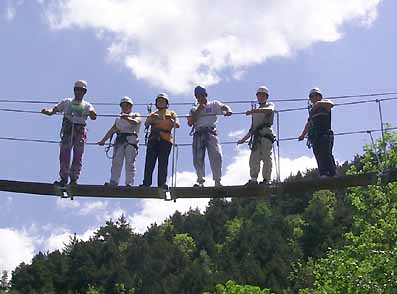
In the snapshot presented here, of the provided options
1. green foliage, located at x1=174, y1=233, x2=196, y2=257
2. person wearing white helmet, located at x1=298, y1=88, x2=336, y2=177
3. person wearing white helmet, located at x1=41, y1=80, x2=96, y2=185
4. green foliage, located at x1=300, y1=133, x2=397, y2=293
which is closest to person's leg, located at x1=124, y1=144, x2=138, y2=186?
person wearing white helmet, located at x1=41, y1=80, x2=96, y2=185

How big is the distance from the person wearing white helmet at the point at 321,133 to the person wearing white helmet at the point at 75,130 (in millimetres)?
3763

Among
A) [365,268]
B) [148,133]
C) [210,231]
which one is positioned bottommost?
[365,268]

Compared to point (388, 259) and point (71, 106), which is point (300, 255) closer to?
point (388, 259)

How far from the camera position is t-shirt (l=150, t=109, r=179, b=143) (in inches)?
562

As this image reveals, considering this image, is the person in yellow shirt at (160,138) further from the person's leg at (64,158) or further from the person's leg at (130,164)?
the person's leg at (64,158)

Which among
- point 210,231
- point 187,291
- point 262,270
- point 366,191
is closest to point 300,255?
point 262,270

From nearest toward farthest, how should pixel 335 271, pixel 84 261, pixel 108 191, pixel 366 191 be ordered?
pixel 108 191, pixel 335 271, pixel 366 191, pixel 84 261

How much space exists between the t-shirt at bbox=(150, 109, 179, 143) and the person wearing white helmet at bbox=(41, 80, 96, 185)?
108 centimetres

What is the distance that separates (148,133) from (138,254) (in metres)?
86.4

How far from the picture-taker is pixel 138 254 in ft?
327

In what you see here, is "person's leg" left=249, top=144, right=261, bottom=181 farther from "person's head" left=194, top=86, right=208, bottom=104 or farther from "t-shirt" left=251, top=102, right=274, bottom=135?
"person's head" left=194, top=86, right=208, bottom=104

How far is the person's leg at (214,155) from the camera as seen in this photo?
1431 cm

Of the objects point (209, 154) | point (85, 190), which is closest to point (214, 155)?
point (209, 154)

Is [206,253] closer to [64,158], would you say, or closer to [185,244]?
[185,244]
